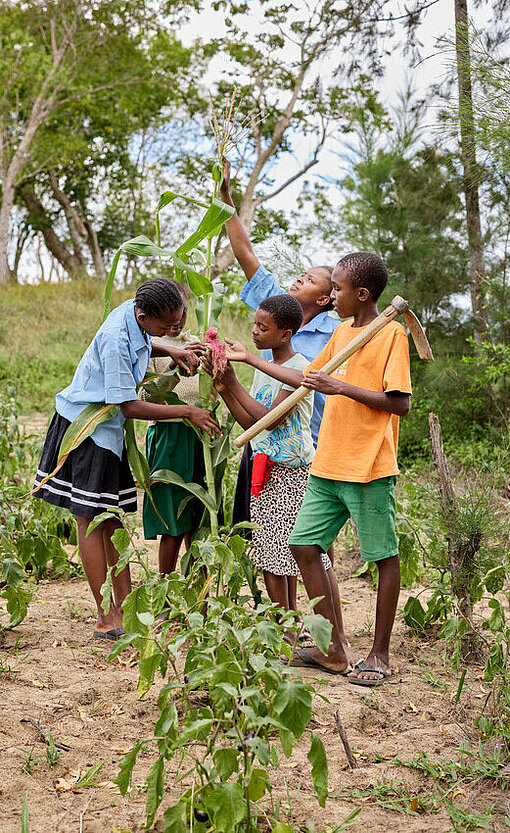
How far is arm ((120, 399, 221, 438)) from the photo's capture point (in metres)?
2.58

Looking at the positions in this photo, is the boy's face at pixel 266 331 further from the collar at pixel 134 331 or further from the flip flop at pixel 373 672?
the flip flop at pixel 373 672

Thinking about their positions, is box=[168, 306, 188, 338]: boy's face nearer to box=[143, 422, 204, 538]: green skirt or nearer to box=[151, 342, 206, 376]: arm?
box=[151, 342, 206, 376]: arm

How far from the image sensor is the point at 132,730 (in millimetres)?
2141

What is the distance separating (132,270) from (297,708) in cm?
1848

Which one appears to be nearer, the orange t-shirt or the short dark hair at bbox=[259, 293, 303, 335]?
the orange t-shirt

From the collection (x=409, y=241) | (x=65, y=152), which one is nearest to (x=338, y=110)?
(x=65, y=152)

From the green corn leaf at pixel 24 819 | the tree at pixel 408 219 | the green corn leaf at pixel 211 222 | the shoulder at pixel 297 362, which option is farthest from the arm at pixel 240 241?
the tree at pixel 408 219

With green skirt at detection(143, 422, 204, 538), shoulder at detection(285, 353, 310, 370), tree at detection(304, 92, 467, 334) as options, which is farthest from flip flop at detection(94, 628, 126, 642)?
tree at detection(304, 92, 467, 334)

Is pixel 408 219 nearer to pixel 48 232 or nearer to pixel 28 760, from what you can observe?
pixel 28 760

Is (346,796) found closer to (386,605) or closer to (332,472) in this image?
(386,605)

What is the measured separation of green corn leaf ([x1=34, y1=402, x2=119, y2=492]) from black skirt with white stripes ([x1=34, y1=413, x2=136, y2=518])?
9cm

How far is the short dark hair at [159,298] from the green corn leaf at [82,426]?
1.24 feet

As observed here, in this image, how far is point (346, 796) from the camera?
1.81 meters

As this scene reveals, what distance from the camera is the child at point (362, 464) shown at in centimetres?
255
